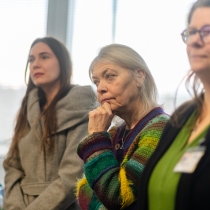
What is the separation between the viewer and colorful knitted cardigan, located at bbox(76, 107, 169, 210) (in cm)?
152

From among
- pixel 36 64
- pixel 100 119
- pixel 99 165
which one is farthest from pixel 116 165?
pixel 36 64

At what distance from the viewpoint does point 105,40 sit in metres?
3.09

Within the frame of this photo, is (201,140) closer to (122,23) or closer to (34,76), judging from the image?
(34,76)

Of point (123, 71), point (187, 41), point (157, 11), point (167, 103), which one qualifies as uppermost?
point (157, 11)

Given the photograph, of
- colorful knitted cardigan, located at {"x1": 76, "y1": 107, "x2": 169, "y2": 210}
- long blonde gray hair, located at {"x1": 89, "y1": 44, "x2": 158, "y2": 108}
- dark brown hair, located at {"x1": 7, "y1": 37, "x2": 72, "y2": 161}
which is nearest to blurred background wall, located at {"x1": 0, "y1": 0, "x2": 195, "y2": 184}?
dark brown hair, located at {"x1": 7, "y1": 37, "x2": 72, "y2": 161}

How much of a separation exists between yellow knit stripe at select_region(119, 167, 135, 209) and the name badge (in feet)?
1.14

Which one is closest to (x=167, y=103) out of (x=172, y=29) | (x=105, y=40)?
(x=172, y=29)

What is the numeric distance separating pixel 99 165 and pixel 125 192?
5.4 inches

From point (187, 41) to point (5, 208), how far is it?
5.05 ft

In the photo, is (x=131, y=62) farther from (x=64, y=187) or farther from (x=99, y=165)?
(x=64, y=187)

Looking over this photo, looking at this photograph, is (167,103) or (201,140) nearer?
(201,140)

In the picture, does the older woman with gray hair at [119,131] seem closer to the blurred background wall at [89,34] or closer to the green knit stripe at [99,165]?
the green knit stripe at [99,165]

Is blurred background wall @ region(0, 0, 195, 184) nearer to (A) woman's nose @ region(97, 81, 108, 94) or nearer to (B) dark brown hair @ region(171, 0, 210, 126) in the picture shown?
(A) woman's nose @ region(97, 81, 108, 94)

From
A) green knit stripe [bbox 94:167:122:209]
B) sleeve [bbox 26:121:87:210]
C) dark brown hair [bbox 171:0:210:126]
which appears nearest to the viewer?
dark brown hair [bbox 171:0:210:126]
